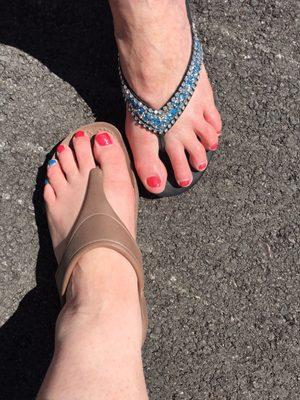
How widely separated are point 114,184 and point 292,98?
73 cm

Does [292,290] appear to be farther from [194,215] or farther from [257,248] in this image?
[194,215]

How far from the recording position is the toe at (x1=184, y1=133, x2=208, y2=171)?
2070 mm

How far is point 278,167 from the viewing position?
2.22m

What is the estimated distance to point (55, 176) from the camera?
2080 mm

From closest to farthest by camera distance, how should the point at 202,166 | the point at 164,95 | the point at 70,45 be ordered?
the point at 164,95, the point at 202,166, the point at 70,45

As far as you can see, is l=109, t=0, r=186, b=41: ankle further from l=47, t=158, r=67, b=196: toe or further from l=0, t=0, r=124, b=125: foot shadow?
l=47, t=158, r=67, b=196: toe

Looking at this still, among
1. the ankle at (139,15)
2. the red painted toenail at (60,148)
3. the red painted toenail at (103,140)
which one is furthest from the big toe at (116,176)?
the ankle at (139,15)

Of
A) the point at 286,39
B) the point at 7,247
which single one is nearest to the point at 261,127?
the point at 286,39

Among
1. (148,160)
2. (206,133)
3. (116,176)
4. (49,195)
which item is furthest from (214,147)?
(49,195)

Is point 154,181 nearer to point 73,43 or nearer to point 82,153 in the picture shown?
point 82,153

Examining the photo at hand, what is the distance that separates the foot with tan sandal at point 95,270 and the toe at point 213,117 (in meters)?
Answer: 0.29

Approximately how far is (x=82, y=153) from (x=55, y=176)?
0.11 metres

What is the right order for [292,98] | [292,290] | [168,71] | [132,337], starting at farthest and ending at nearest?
[292,98] < [292,290] < [168,71] < [132,337]

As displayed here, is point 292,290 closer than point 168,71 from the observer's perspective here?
No
